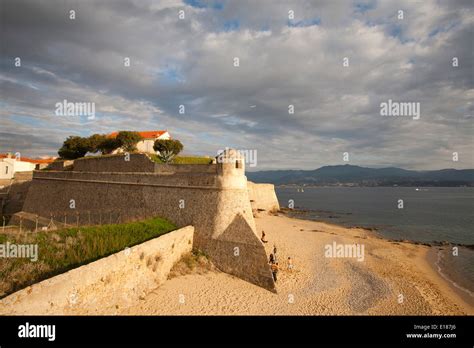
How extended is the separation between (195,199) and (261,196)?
33216 millimetres

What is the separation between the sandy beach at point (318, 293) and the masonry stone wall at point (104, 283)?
0.33 m

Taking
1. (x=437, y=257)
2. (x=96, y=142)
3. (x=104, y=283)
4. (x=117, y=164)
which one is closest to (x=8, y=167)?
(x=96, y=142)

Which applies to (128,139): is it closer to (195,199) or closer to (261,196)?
(195,199)

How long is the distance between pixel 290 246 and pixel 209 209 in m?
11.8

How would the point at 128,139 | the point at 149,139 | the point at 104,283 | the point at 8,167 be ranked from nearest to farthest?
the point at 104,283 < the point at 128,139 < the point at 149,139 < the point at 8,167

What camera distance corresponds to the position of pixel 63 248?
1251cm

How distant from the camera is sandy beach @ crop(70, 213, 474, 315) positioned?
41.0 ft

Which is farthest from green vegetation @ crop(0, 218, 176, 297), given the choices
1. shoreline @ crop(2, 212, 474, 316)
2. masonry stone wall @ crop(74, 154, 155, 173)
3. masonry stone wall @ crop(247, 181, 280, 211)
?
masonry stone wall @ crop(247, 181, 280, 211)

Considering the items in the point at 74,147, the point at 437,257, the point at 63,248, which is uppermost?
the point at 74,147

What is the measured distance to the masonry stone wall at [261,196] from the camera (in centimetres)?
4813

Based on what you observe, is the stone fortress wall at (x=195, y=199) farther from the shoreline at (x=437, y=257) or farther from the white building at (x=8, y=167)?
the white building at (x=8, y=167)

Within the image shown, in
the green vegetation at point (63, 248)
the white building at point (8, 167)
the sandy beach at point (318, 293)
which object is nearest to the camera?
the green vegetation at point (63, 248)

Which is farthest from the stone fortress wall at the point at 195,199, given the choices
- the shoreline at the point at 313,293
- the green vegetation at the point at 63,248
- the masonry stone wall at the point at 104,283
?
the green vegetation at the point at 63,248
